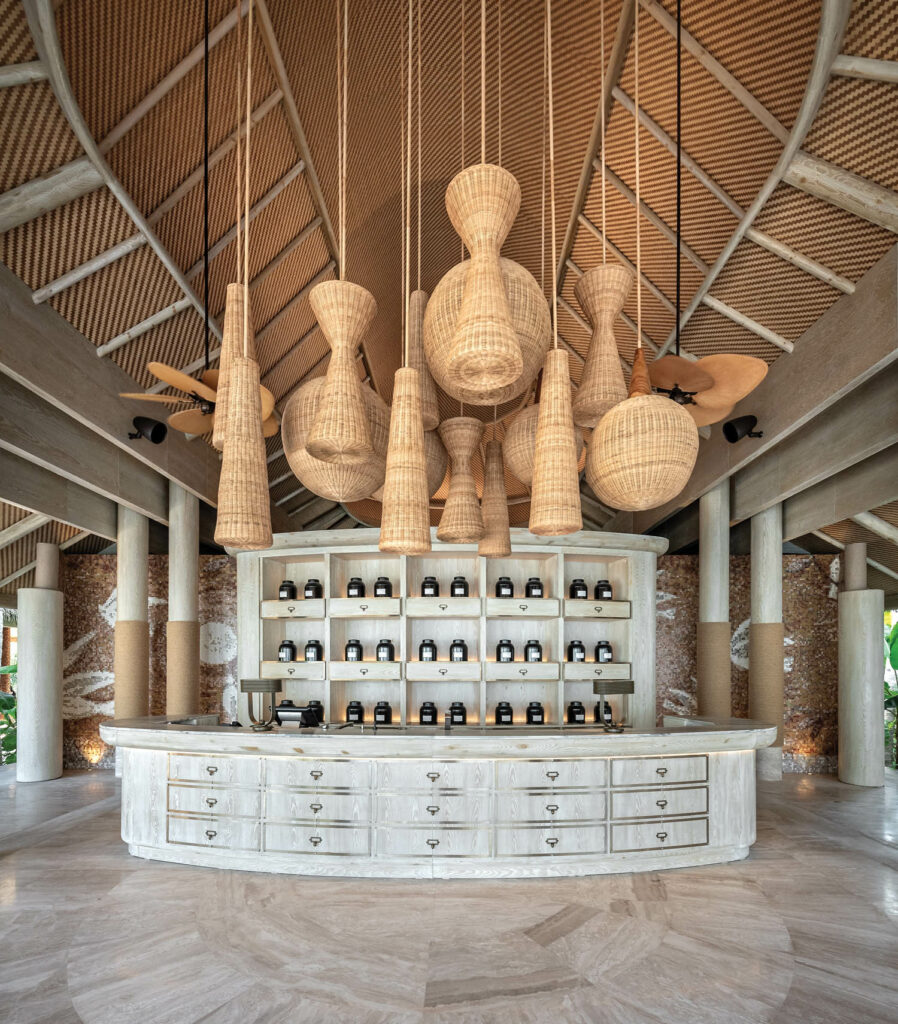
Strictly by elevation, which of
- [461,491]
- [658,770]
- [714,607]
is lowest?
[658,770]

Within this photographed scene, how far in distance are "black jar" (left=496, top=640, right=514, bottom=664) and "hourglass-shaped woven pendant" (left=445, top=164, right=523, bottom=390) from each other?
4986mm

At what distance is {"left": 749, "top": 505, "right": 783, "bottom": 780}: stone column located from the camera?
823 cm

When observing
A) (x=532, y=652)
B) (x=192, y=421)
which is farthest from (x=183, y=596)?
(x=192, y=421)

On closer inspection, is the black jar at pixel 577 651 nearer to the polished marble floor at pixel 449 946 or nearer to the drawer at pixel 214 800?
the polished marble floor at pixel 449 946

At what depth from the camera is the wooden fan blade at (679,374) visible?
3307mm

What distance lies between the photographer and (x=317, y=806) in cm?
458

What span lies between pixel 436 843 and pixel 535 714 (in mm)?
2593

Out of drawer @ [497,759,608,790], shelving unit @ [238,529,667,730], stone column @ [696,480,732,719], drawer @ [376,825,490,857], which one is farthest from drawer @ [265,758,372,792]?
stone column @ [696,480,732,719]

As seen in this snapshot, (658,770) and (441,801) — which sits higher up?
(658,770)

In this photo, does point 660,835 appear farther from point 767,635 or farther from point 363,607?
point 767,635

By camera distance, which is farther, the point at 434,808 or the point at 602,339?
the point at 434,808

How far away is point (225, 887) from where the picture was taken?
4.32 m

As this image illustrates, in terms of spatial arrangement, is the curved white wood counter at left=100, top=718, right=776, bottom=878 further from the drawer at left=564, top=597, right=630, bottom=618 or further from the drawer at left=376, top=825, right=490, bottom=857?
the drawer at left=564, top=597, right=630, bottom=618

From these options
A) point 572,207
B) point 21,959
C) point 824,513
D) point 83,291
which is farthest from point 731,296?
point 21,959
